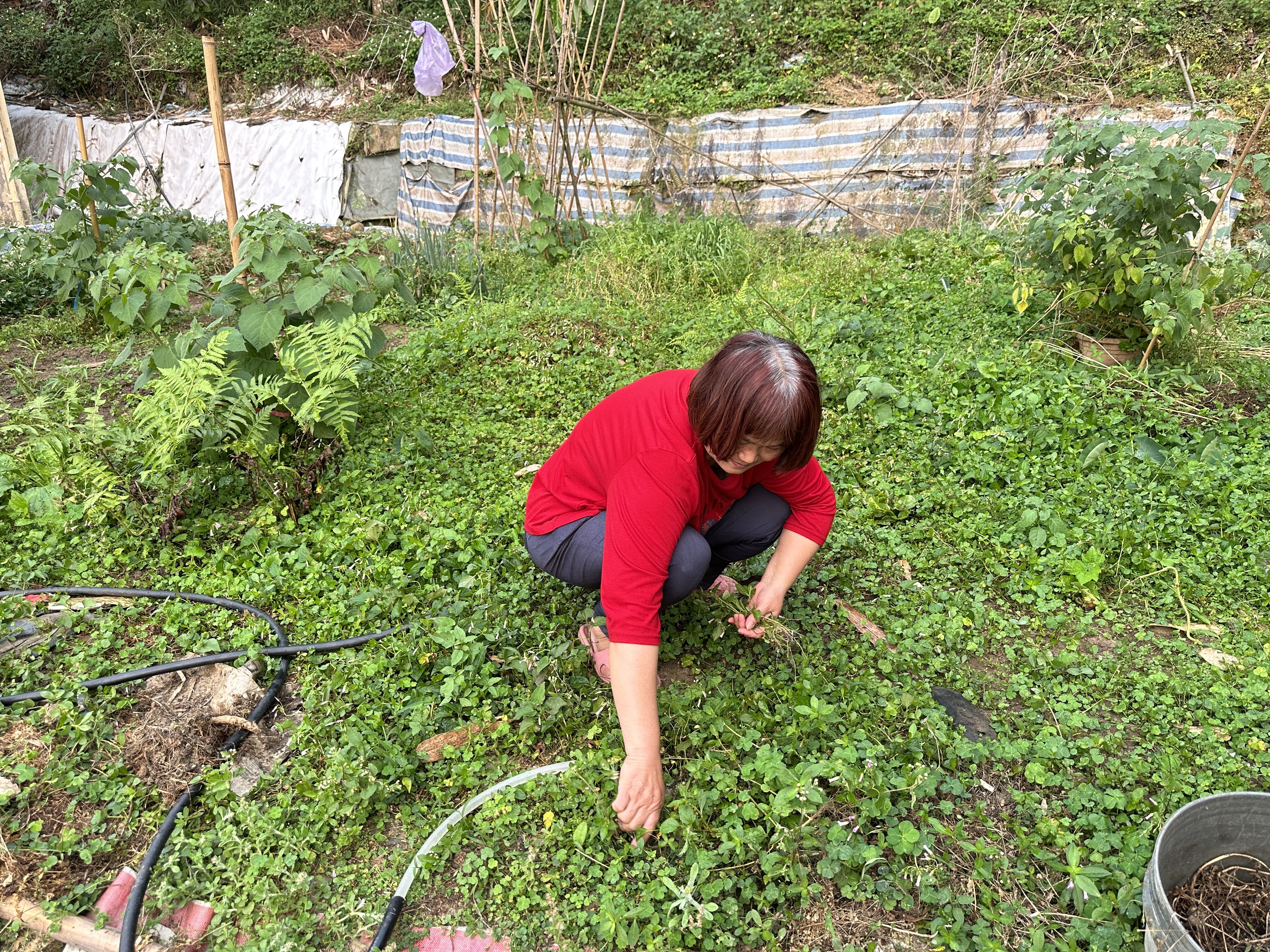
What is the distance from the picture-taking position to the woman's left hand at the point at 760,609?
2.29 metres

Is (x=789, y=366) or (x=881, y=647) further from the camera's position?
(x=881, y=647)

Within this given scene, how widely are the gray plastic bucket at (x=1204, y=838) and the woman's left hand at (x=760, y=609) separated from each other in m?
1.03

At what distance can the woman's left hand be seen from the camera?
2.29 metres

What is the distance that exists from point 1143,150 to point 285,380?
3.79m

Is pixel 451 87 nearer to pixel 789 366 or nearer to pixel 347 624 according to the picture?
pixel 347 624

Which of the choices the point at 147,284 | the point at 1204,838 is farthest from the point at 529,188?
the point at 1204,838

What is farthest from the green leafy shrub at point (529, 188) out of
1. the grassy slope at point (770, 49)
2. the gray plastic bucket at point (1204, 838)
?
the gray plastic bucket at point (1204, 838)

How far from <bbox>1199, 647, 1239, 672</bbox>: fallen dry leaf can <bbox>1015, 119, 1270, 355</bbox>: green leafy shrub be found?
1550mm

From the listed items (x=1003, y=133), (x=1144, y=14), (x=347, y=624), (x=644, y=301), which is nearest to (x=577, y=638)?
(x=347, y=624)

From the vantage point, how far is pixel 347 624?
2570 millimetres

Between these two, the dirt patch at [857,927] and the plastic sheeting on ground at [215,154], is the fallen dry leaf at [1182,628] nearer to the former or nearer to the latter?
the dirt patch at [857,927]

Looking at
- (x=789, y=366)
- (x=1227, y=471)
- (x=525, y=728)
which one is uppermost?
(x=789, y=366)

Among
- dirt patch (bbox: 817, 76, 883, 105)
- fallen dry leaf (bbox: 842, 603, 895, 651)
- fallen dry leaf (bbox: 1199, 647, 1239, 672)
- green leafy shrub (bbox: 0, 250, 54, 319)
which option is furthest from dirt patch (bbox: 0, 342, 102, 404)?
dirt patch (bbox: 817, 76, 883, 105)

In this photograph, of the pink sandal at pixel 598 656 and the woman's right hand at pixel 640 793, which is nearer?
the woman's right hand at pixel 640 793
